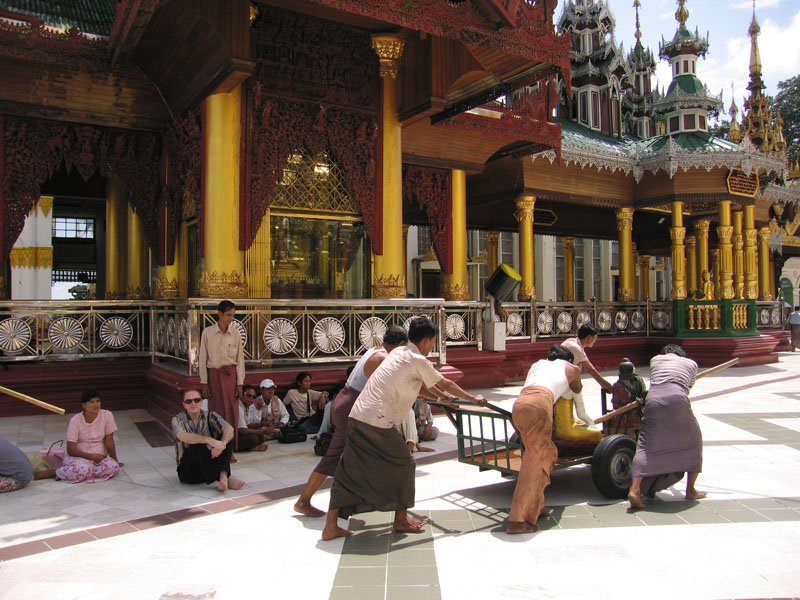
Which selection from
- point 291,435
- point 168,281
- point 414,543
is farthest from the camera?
point 168,281

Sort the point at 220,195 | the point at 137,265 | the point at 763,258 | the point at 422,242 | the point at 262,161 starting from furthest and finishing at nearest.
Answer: the point at 422,242 → the point at 763,258 → the point at 137,265 → the point at 262,161 → the point at 220,195

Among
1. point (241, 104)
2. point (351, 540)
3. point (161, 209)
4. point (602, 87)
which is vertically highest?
point (602, 87)

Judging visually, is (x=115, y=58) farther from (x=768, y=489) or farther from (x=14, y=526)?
(x=768, y=489)

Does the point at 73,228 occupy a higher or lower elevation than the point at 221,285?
higher

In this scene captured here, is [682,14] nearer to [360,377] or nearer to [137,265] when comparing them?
[137,265]

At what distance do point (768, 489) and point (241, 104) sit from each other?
282 inches

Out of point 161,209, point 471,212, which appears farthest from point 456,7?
point 471,212

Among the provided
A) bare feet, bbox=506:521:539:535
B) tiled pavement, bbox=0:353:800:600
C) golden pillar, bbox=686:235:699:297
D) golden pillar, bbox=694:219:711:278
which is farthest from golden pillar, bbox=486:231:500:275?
bare feet, bbox=506:521:539:535

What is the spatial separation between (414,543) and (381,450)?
2.03ft

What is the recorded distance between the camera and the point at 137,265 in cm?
1219

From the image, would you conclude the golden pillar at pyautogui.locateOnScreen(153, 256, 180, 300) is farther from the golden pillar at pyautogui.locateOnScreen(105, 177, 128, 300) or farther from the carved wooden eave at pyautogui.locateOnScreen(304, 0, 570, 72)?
the carved wooden eave at pyautogui.locateOnScreen(304, 0, 570, 72)

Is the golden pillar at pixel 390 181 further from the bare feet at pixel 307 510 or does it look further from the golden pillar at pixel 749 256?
the golden pillar at pixel 749 256

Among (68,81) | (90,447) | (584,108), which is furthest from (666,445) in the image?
(584,108)

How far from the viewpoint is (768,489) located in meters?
5.54
